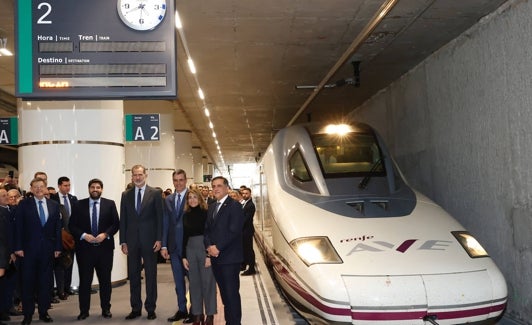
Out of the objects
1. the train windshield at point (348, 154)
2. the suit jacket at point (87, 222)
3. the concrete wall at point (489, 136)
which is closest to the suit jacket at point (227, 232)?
the suit jacket at point (87, 222)

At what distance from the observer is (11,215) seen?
627 cm

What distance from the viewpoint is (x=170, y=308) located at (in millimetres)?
6633

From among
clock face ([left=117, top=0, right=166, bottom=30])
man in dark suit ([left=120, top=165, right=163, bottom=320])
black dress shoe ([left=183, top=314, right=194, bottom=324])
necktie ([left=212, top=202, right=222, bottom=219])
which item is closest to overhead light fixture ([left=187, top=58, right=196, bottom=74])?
clock face ([left=117, top=0, right=166, bottom=30])

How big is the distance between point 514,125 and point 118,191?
5.94 meters

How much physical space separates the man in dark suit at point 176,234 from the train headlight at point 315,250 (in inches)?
54.7

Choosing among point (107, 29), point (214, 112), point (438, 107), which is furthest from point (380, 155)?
point (214, 112)

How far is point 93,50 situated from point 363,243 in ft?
11.6

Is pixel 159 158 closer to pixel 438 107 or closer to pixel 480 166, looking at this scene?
pixel 438 107

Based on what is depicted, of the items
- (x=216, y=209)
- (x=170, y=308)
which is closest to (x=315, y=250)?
(x=216, y=209)

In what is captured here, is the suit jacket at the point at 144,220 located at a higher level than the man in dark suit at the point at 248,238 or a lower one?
higher

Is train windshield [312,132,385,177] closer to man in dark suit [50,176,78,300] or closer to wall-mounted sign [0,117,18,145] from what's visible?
man in dark suit [50,176,78,300]

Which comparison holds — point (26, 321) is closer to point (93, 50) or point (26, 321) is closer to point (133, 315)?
point (133, 315)

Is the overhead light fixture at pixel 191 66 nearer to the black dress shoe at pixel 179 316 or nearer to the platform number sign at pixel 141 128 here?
the platform number sign at pixel 141 128

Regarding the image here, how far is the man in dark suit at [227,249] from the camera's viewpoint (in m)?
5.07
